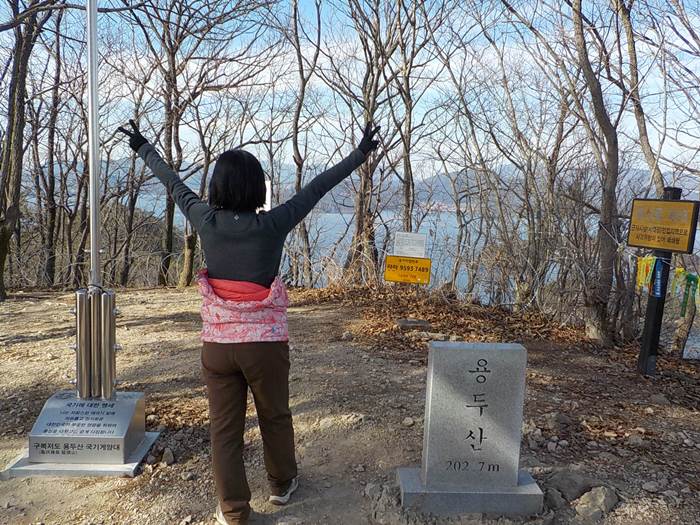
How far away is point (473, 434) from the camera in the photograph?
282 centimetres

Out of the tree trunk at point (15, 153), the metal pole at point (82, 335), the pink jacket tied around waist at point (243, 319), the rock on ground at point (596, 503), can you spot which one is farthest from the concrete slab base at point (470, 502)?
the tree trunk at point (15, 153)

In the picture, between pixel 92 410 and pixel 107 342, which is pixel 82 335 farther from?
pixel 92 410

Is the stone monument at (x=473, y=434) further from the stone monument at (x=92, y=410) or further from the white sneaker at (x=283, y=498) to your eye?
the stone monument at (x=92, y=410)

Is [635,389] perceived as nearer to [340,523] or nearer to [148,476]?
[340,523]

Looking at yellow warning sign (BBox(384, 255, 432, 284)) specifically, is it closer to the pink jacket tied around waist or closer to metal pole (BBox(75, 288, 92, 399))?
metal pole (BBox(75, 288, 92, 399))

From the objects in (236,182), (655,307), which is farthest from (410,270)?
(236,182)

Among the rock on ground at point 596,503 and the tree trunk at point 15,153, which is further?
the tree trunk at point 15,153

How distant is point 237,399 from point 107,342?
1252mm

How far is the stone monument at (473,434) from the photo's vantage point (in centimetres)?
277

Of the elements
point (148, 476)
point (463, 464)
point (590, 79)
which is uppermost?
point (590, 79)

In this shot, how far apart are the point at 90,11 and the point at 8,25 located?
3425 mm

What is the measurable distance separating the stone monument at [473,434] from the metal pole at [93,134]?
81.9 inches

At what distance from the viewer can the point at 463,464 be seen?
9.29 ft

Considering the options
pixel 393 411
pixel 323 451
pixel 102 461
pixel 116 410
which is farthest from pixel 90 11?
pixel 393 411
